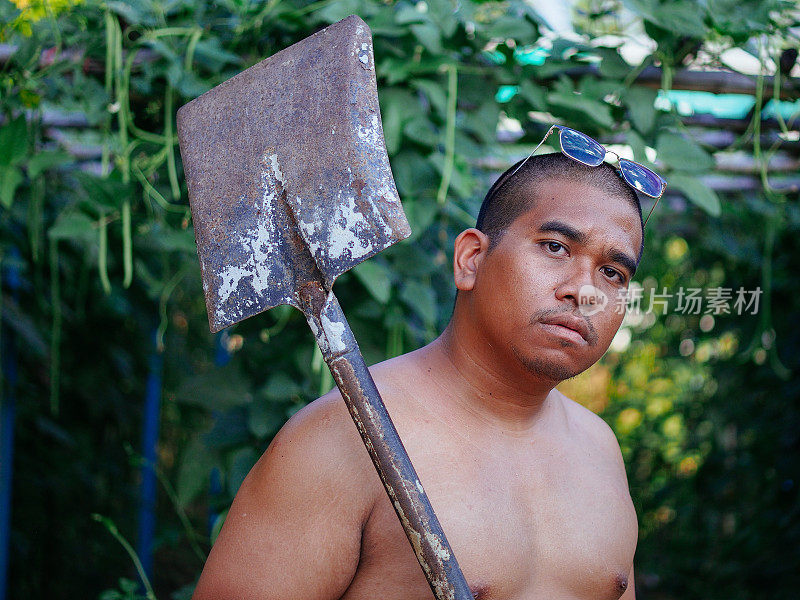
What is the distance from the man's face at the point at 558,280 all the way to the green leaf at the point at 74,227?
1157 mm

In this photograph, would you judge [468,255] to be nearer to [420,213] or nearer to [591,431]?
[591,431]

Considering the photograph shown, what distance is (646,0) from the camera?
199 centimetres

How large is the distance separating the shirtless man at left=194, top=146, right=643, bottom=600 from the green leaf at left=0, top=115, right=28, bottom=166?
3.93ft

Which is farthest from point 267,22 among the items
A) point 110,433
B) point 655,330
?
point 655,330

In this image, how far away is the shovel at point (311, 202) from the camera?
1087mm

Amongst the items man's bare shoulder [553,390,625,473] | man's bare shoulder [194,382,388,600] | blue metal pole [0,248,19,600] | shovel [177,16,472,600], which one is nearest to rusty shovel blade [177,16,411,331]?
shovel [177,16,472,600]

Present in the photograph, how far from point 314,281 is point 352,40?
0.33 metres

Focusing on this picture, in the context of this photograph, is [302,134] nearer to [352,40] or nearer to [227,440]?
[352,40]

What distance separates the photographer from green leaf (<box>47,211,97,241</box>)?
203 centimetres

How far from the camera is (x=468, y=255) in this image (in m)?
1.35

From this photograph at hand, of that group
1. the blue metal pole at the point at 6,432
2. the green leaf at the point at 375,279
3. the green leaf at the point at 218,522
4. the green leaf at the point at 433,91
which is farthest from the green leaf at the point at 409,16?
the blue metal pole at the point at 6,432

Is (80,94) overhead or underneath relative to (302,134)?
underneath

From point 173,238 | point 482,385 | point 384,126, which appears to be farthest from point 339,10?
point 482,385

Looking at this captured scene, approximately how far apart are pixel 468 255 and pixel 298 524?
0.49 meters
